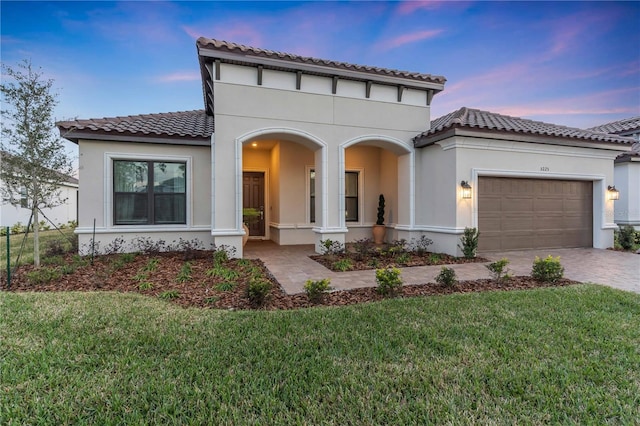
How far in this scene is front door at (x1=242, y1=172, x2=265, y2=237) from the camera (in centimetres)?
1252

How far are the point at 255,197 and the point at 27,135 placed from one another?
724 centimetres

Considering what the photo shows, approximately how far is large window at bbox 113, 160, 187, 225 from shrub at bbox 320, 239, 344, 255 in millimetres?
4536


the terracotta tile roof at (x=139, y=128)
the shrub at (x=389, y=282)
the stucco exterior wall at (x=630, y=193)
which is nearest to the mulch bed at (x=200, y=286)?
the shrub at (x=389, y=282)

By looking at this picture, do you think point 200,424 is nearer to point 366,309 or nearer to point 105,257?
point 366,309

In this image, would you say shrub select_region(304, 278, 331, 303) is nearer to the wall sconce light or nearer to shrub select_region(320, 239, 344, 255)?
shrub select_region(320, 239, 344, 255)

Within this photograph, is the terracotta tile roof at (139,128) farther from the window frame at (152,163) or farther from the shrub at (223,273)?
the shrub at (223,273)

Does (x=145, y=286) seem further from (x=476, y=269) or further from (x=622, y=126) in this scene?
(x=622, y=126)

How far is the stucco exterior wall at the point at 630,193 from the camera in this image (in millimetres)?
12328

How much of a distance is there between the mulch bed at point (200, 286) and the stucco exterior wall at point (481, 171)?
113 inches

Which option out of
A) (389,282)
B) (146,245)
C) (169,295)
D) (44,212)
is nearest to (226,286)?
(169,295)

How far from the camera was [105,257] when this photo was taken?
813 centimetres

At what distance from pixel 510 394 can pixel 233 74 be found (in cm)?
891

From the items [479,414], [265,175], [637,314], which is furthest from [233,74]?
[637,314]

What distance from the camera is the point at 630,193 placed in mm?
12352
